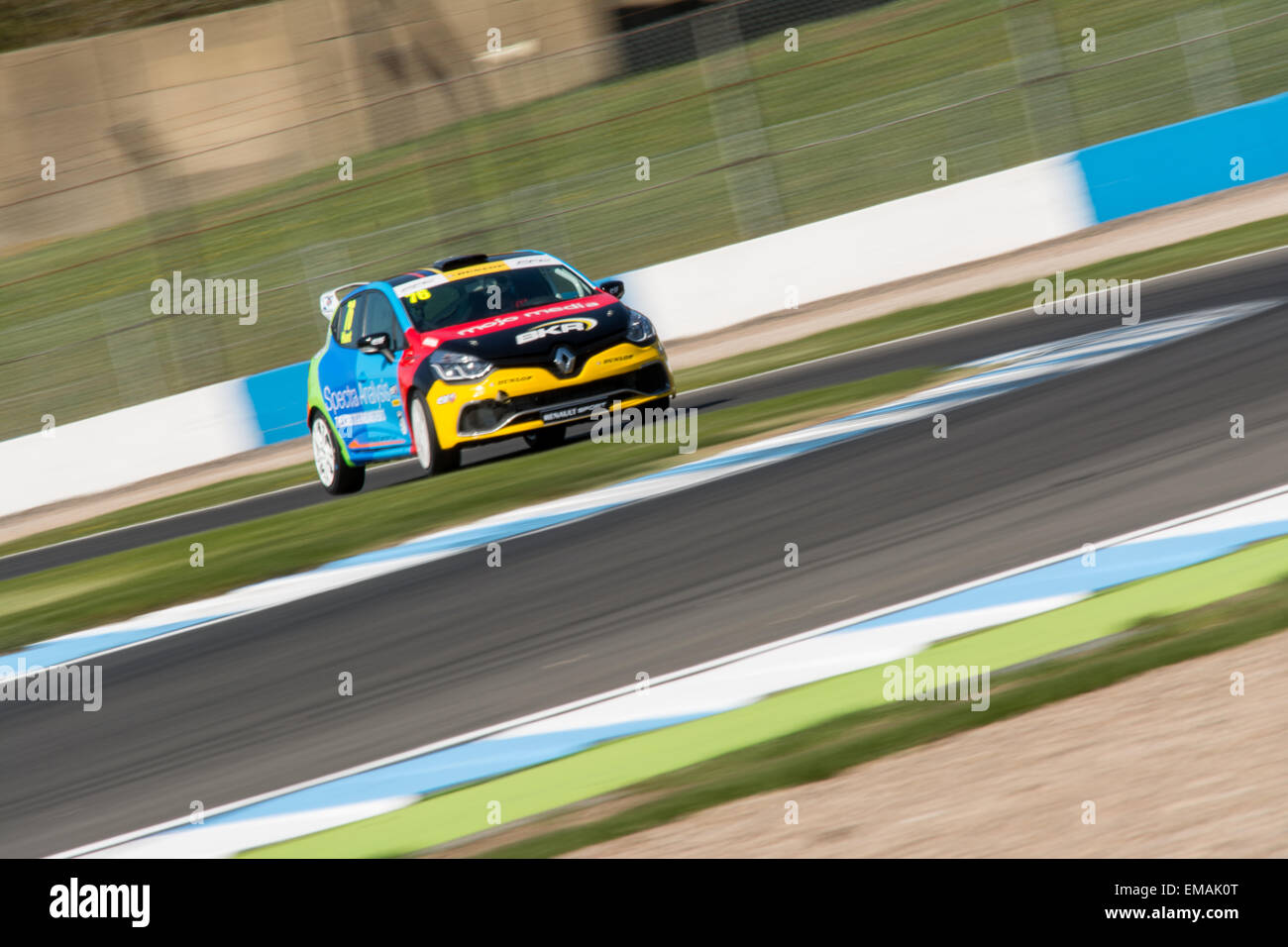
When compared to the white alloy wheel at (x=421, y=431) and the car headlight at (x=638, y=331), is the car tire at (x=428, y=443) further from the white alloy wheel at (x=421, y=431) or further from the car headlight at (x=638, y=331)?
the car headlight at (x=638, y=331)

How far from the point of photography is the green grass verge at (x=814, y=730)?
542cm

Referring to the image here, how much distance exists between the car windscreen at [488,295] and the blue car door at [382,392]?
227 mm

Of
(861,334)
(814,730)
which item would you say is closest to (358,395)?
(861,334)

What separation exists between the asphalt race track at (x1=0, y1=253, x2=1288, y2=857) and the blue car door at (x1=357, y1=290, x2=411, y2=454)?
11.4 ft

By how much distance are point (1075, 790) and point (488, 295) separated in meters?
9.24

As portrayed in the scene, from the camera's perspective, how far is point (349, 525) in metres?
12.2

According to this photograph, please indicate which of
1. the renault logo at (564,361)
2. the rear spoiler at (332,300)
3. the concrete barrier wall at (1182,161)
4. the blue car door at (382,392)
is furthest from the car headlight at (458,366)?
the concrete barrier wall at (1182,161)

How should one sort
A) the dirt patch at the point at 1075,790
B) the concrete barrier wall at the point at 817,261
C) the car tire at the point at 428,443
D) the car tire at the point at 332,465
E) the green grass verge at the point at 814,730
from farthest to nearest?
the concrete barrier wall at the point at 817,261 → the car tire at the point at 332,465 → the car tire at the point at 428,443 → the green grass verge at the point at 814,730 → the dirt patch at the point at 1075,790

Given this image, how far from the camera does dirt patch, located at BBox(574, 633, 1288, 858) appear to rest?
428cm

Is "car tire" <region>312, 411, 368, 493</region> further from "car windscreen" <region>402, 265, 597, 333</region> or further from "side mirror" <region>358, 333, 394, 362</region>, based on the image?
"car windscreen" <region>402, 265, 597, 333</region>

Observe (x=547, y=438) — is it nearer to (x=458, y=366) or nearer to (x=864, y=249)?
(x=458, y=366)

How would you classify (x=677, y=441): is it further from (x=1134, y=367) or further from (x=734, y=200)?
(x=734, y=200)

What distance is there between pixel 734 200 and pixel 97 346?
7711 mm

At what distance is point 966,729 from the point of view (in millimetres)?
5430
